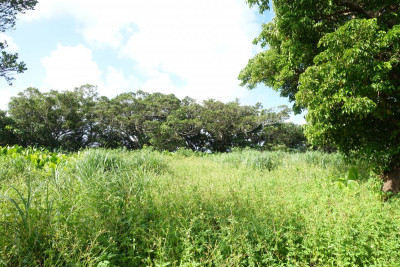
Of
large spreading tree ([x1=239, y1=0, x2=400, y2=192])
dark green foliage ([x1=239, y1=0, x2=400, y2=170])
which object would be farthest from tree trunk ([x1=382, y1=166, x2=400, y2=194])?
dark green foliage ([x1=239, y1=0, x2=400, y2=170])

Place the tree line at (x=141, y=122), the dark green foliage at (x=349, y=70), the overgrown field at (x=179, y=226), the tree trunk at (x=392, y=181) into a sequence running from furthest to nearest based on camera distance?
the tree line at (x=141, y=122)
the tree trunk at (x=392, y=181)
the dark green foliage at (x=349, y=70)
the overgrown field at (x=179, y=226)

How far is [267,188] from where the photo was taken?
16.4ft

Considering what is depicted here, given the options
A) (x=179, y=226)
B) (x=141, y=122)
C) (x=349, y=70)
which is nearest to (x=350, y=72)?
(x=349, y=70)

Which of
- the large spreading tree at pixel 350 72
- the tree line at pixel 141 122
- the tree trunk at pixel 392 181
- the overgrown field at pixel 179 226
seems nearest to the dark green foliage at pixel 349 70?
the large spreading tree at pixel 350 72

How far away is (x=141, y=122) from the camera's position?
23750mm

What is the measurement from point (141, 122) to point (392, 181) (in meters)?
21.8

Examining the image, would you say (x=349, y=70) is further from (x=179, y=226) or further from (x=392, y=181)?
(x=179, y=226)

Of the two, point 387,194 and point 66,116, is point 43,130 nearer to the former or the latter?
point 66,116

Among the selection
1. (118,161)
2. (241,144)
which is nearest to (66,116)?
(241,144)

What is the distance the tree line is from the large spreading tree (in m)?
16.7

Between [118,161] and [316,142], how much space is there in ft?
17.5

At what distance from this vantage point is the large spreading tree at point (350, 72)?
4.28 m

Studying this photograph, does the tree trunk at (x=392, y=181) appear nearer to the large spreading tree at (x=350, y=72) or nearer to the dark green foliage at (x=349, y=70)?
the large spreading tree at (x=350, y=72)

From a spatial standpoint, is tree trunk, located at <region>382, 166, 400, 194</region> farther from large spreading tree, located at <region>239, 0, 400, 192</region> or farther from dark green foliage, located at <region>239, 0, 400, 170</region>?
dark green foliage, located at <region>239, 0, 400, 170</region>
